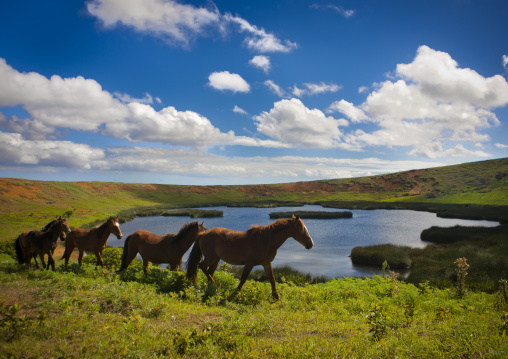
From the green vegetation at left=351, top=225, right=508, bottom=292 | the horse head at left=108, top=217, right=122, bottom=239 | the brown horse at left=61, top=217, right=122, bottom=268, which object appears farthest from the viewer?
the green vegetation at left=351, top=225, right=508, bottom=292

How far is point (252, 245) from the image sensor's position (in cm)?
884

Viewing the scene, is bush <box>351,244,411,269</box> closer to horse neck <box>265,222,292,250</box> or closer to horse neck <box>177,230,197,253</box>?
horse neck <box>265,222,292,250</box>

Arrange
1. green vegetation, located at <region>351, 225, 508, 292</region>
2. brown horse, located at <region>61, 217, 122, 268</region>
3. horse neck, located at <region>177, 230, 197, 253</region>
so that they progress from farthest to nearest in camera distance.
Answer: green vegetation, located at <region>351, 225, 508, 292</region>, brown horse, located at <region>61, 217, 122, 268</region>, horse neck, located at <region>177, 230, 197, 253</region>

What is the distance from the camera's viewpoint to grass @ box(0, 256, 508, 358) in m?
4.64

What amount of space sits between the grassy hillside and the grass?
2961cm

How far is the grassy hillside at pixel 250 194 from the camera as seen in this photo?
5269 centimetres

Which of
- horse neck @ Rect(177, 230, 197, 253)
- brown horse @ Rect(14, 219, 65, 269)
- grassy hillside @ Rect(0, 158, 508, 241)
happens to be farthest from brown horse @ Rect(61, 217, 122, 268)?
grassy hillside @ Rect(0, 158, 508, 241)

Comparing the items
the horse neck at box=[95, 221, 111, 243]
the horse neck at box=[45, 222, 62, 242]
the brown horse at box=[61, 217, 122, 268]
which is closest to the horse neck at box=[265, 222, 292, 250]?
the brown horse at box=[61, 217, 122, 268]

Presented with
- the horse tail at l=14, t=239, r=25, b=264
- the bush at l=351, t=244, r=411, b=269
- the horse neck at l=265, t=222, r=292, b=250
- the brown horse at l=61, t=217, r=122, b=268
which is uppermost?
the horse neck at l=265, t=222, r=292, b=250

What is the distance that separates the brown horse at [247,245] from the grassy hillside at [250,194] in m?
29.2

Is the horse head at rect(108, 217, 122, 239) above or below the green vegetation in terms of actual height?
above

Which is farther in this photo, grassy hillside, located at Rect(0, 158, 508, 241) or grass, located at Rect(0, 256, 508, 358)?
grassy hillside, located at Rect(0, 158, 508, 241)

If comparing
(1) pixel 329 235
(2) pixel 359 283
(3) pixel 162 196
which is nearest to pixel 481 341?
(2) pixel 359 283

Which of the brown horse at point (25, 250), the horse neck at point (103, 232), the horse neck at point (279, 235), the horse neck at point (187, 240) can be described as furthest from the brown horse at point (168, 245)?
the brown horse at point (25, 250)
